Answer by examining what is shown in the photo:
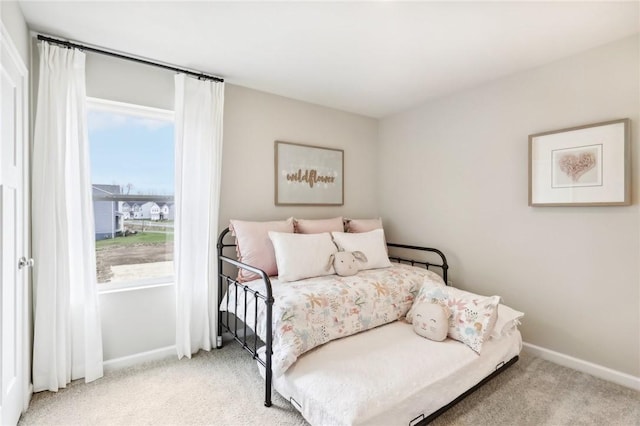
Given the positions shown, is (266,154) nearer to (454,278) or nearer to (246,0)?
(246,0)

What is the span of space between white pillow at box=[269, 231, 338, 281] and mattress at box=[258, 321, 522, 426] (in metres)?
0.59

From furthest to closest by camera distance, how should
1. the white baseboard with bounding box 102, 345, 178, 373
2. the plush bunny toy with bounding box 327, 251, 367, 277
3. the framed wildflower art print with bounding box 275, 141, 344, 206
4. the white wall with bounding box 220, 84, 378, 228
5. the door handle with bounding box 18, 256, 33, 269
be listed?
the framed wildflower art print with bounding box 275, 141, 344, 206, the white wall with bounding box 220, 84, 378, 228, the plush bunny toy with bounding box 327, 251, 367, 277, the white baseboard with bounding box 102, 345, 178, 373, the door handle with bounding box 18, 256, 33, 269

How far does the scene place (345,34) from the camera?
2031 millimetres

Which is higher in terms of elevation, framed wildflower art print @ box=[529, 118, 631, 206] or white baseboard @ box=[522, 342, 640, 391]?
framed wildflower art print @ box=[529, 118, 631, 206]

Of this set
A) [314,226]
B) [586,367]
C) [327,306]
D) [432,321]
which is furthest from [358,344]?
[586,367]

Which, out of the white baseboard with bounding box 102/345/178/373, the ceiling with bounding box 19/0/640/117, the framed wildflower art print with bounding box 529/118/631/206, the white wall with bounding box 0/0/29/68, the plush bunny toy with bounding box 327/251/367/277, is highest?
the ceiling with bounding box 19/0/640/117

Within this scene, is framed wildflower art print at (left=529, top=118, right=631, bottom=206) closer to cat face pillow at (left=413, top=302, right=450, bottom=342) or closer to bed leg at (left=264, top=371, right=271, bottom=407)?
cat face pillow at (left=413, top=302, right=450, bottom=342)

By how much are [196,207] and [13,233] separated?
1.08 metres

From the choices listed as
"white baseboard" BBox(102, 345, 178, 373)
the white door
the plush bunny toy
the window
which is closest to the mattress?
the plush bunny toy

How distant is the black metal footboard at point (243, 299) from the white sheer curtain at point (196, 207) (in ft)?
0.27

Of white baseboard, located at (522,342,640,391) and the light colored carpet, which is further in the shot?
white baseboard, located at (522,342,640,391)

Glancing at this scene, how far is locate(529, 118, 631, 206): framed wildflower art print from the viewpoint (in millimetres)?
2092

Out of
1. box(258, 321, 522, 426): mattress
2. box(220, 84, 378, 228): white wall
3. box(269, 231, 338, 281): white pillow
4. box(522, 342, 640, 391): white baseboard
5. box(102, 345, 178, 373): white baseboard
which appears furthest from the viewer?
box(220, 84, 378, 228): white wall

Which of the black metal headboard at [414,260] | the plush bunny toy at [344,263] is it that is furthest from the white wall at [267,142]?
the plush bunny toy at [344,263]
